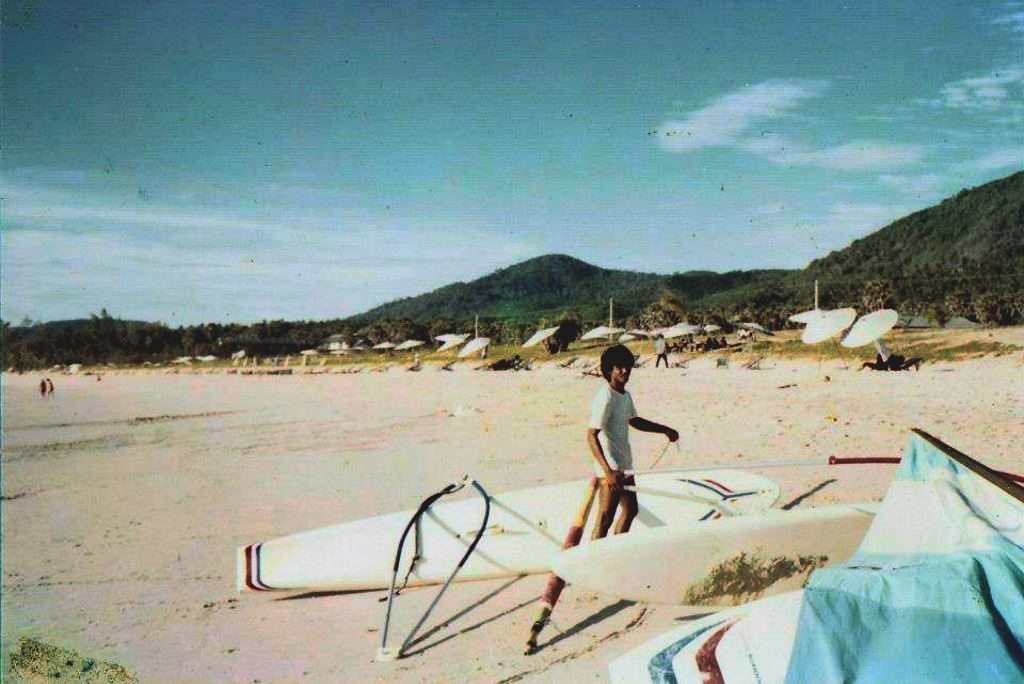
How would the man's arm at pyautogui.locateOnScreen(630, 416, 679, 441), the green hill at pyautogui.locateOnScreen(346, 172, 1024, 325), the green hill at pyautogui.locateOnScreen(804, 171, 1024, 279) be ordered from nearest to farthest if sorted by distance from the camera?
1. the man's arm at pyautogui.locateOnScreen(630, 416, 679, 441)
2. the green hill at pyautogui.locateOnScreen(346, 172, 1024, 325)
3. the green hill at pyautogui.locateOnScreen(804, 171, 1024, 279)

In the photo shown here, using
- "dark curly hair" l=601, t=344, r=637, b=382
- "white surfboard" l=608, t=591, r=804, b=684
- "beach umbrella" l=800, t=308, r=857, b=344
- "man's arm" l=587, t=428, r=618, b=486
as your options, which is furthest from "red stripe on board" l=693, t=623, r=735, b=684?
"beach umbrella" l=800, t=308, r=857, b=344

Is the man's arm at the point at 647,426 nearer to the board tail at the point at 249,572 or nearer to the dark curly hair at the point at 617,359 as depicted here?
the dark curly hair at the point at 617,359

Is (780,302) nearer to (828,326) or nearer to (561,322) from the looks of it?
(561,322)

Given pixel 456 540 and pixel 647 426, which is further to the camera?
pixel 456 540

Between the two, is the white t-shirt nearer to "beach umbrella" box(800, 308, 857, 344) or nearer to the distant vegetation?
"beach umbrella" box(800, 308, 857, 344)

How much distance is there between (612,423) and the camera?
4898 millimetres

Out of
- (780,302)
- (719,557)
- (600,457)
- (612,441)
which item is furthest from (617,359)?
(780,302)

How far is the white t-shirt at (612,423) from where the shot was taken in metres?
4.84

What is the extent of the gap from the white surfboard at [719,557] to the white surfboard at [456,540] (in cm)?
87

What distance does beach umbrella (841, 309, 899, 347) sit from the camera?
1686 cm

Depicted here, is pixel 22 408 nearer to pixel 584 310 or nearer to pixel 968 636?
pixel 968 636

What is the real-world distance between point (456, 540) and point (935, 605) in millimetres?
3668

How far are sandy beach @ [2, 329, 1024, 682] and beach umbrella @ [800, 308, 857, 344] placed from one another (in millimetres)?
1143

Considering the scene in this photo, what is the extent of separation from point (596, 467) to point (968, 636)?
247cm
